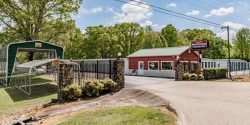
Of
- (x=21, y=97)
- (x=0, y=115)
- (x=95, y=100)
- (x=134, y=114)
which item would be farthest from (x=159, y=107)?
(x=21, y=97)

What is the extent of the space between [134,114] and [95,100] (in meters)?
6.14

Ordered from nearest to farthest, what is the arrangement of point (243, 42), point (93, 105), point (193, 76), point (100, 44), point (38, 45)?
point (93, 105) → point (38, 45) → point (193, 76) → point (100, 44) → point (243, 42)

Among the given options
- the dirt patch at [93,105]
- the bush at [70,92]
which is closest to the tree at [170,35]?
the dirt patch at [93,105]

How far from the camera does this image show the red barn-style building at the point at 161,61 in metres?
35.9

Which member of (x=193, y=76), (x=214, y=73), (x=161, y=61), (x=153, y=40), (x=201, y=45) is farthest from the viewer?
(x=153, y=40)

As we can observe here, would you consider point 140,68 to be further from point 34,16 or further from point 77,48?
point 77,48

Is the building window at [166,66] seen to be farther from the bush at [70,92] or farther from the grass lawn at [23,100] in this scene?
the bush at [70,92]

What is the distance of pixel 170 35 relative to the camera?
226 ft

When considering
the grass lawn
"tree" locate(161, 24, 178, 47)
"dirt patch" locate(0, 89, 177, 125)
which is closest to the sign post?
"dirt patch" locate(0, 89, 177, 125)


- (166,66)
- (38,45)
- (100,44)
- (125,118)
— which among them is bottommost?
(125,118)

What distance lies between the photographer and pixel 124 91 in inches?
754

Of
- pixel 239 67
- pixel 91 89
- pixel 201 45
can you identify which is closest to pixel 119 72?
pixel 91 89

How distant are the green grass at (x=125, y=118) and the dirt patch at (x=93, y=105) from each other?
1.13 m

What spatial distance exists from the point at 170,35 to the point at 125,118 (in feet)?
196
